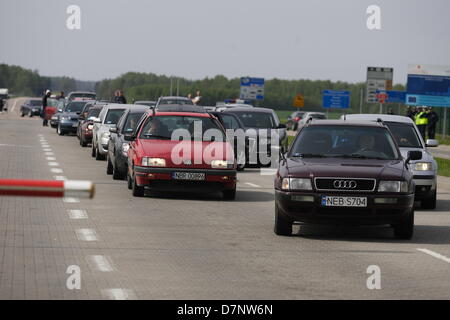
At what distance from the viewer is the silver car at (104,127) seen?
28.5 m

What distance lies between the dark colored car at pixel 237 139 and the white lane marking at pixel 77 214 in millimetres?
12088

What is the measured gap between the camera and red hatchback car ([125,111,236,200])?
18016 mm

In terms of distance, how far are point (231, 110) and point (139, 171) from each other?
527 inches

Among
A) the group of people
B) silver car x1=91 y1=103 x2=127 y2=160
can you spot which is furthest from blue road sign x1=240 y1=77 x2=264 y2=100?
silver car x1=91 y1=103 x2=127 y2=160

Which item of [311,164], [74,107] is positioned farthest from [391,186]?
Result: [74,107]

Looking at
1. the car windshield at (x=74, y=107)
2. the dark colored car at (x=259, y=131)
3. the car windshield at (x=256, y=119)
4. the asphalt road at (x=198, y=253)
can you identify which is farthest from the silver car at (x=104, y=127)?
the car windshield at (x=74, y=107)

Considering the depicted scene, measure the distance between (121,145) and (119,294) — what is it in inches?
498

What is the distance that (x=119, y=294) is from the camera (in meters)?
8.91

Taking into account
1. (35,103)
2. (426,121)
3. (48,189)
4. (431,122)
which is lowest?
(35,103)

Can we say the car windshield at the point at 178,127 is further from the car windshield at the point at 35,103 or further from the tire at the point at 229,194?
the car windshield at the point at 35,103

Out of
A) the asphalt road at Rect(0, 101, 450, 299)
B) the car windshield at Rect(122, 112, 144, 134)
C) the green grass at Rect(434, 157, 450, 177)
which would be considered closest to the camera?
the asphalt road at Rect(0, 101, 450, 299)

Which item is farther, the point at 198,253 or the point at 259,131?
the point at 259,131

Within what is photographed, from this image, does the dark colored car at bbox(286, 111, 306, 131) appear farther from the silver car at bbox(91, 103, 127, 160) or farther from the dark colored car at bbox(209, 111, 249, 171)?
the silver car at bbox(91, 103, 127, 160)

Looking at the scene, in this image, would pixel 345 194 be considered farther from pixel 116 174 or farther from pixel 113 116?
pixel 113 116
